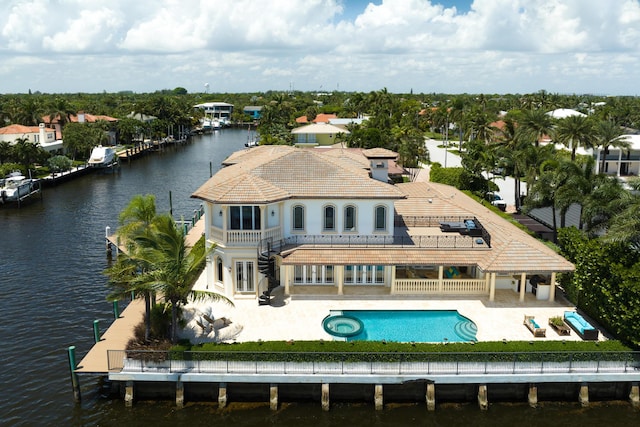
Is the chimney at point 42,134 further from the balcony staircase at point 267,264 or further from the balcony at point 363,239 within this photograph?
the balcony staircase at point 267,264

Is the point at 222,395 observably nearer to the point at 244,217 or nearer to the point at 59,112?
the point at 244,217

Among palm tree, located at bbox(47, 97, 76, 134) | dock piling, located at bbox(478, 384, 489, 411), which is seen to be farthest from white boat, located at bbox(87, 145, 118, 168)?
dock piling, located at bbox(478, 384, 489, 411)

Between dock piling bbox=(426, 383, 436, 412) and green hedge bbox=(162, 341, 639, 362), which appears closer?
green hedge bbox=(162, 341, 639, 362)

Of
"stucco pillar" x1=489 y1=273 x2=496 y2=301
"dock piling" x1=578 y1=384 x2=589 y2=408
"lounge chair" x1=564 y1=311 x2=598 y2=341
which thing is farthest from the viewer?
"stucco pillar" x1=489 y1=273 x2=496 y2=301

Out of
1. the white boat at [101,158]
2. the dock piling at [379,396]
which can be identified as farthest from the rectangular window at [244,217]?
the white boat at [101,158]

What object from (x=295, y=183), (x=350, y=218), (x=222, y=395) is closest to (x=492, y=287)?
(x=350, y=218)

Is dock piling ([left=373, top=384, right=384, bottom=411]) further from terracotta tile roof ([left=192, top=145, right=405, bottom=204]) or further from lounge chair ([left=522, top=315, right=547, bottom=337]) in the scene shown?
terracotta tile roof ([left=192, top=145, right=405, bottom=204])

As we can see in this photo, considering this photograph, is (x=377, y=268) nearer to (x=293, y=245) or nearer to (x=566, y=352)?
(x=293, y=245)
